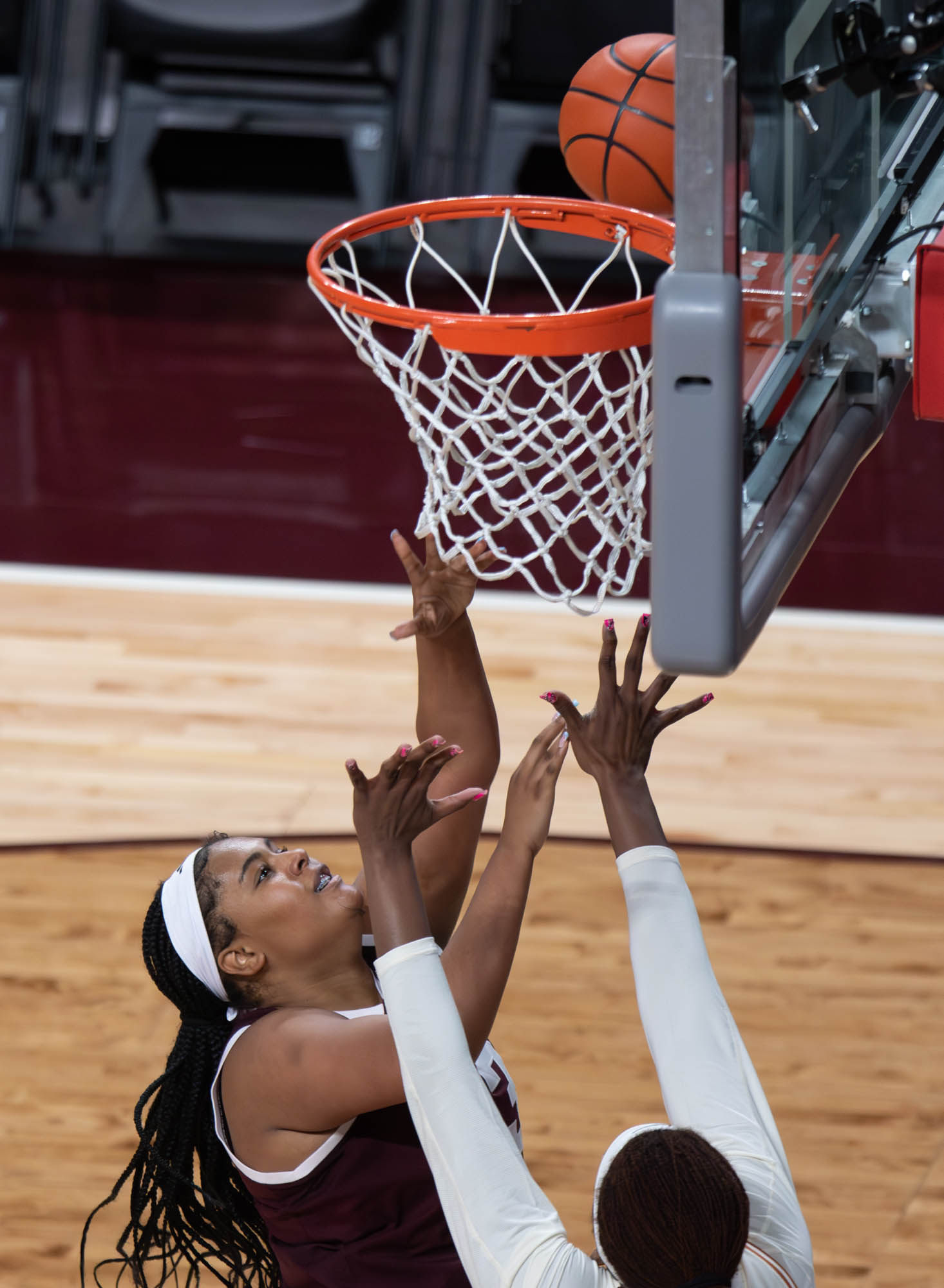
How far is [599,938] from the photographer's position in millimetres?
3635

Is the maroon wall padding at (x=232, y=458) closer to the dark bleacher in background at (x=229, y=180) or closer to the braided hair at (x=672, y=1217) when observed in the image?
the dark bleacher in background at (x=229, y=180)

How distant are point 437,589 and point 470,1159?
2.89 feet

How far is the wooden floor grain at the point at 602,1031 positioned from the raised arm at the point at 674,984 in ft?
4.45

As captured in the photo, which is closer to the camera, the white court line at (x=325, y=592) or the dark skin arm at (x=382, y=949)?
the dark skin arm at (x=382, y=949)

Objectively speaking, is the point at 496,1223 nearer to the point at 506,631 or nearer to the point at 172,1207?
the point at 172,1207

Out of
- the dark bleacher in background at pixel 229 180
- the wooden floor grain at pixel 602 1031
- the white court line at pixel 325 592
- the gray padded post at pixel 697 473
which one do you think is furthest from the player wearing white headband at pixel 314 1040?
the dark bleacher in background at pixel 229 180

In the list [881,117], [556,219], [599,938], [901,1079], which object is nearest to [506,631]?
[599,938]

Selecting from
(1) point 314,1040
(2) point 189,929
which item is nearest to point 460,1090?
(1) point 314,1040

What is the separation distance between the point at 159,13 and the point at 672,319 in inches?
253

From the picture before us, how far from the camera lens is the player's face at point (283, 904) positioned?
2.06 m

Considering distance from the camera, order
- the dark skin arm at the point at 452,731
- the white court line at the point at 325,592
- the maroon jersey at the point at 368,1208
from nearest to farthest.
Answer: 1. the maroon jersey at the point at 368,1208
2. the dark skin arm at the point at 452,731
3. the white court line at the point at 325,592

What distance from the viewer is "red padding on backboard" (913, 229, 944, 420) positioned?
1724 mm

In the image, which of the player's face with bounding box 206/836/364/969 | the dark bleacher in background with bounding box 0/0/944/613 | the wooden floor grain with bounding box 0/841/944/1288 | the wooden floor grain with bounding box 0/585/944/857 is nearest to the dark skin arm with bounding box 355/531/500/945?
the player's face with bounding box 206/836/364/969

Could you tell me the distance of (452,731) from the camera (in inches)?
89.9
